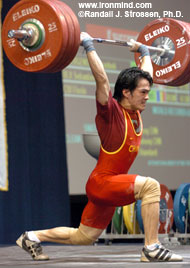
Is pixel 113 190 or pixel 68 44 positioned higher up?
pixel 68 44

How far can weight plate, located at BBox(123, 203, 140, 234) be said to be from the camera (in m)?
5.79

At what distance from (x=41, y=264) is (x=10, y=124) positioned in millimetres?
3085

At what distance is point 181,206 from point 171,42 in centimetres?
198

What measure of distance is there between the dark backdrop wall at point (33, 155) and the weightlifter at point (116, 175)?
2661mm

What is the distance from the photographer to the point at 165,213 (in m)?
5.76

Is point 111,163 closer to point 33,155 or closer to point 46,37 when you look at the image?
point 46,37

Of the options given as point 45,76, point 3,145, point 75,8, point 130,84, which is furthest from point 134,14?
point 130,84

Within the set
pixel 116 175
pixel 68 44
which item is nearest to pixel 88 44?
pixel 68 44

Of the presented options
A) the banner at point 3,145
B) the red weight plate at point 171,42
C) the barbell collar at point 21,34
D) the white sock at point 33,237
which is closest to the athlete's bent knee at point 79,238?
the white sock at point 33,237

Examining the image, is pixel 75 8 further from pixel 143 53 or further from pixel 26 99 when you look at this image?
pixel 143 53

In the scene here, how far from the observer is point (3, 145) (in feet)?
20.1

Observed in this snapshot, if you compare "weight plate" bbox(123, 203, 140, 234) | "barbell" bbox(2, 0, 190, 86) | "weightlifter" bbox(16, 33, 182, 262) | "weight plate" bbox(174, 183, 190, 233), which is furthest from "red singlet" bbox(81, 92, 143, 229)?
"weight plate" bbox(123, 203, 140, 234)

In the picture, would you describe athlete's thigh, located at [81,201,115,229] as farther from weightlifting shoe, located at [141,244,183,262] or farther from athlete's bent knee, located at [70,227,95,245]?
weightlifting shoe, located at [141,244,183,262]

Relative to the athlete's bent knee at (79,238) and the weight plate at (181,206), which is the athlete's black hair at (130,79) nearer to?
the athlete's bent knee at (79,238)
